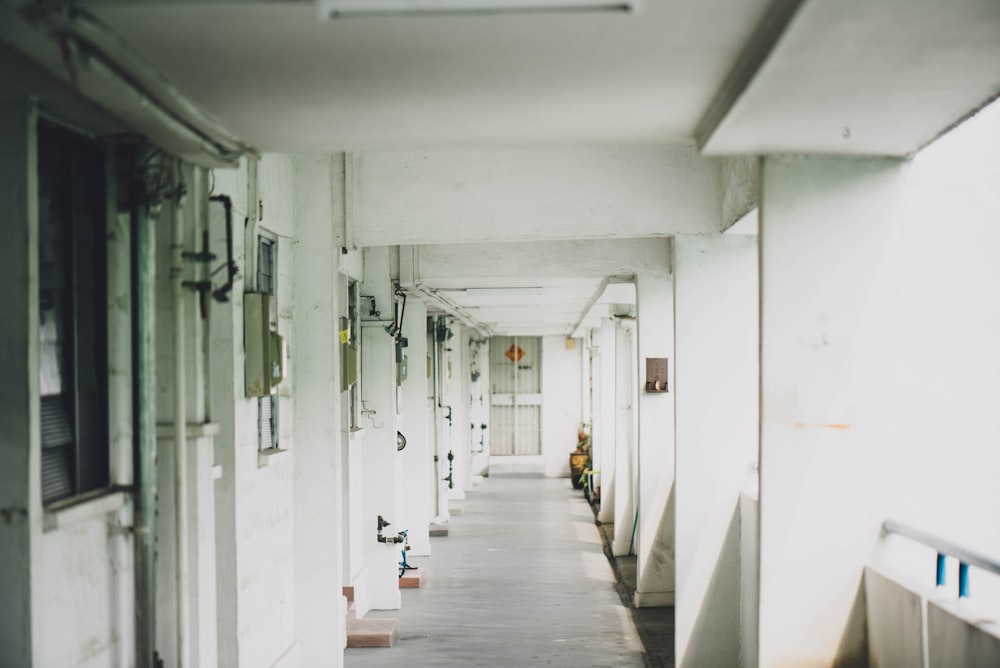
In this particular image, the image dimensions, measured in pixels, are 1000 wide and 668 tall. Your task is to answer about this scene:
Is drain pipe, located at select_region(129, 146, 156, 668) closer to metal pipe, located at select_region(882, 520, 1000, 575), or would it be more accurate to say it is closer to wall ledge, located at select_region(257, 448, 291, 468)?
wall ledge, located at select_region(257, 448, 291, 468)

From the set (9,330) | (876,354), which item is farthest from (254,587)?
(876,354)

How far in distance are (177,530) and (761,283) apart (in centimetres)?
251

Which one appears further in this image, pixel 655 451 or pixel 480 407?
pixel 480 407

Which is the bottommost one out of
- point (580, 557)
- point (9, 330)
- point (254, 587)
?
point (580, 557)

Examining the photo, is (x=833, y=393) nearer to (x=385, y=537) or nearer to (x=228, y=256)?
(x=228, y=256)

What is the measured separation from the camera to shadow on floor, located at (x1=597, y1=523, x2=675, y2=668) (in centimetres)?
586

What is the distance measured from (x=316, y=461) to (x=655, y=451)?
335 cm

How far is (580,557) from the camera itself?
912cm

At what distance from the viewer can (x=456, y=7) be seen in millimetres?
1994

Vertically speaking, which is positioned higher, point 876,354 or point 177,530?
point 876,354

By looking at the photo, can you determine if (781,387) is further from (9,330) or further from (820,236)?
(9,330)

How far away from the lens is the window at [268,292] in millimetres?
4352

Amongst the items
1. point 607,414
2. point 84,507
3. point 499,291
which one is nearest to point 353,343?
point 499,291

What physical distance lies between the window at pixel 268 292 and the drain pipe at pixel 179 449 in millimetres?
1070
